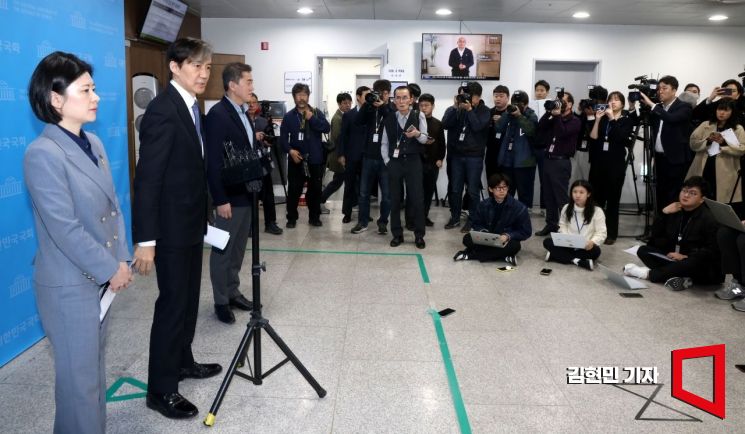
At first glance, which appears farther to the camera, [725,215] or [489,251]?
[489,251]

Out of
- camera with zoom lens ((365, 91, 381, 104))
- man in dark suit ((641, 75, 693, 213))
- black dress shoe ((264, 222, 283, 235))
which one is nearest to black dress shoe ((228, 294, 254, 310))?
black dress shoe ((264, 222, 283, 235))

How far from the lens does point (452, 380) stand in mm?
2893

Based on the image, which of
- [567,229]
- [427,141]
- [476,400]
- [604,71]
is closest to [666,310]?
[567,229]

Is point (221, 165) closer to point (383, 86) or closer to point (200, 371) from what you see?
point (200, 371)

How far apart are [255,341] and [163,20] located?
531 cm

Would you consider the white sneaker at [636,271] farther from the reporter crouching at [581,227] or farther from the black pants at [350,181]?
the black pants at [350,181]

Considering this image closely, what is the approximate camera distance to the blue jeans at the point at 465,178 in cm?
636

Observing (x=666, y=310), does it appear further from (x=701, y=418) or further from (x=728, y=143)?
(x=728, y=143)

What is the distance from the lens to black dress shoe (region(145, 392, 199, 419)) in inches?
97.5

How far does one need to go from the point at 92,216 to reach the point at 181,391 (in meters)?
1.19

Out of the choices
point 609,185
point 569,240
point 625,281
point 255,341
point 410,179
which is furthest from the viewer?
point 609,185

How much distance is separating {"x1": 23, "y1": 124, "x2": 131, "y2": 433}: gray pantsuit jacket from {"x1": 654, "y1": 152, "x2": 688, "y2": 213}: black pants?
18.2 feet

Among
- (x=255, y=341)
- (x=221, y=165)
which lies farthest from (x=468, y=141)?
(x=255, y=341)

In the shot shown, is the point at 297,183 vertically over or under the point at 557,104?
under
